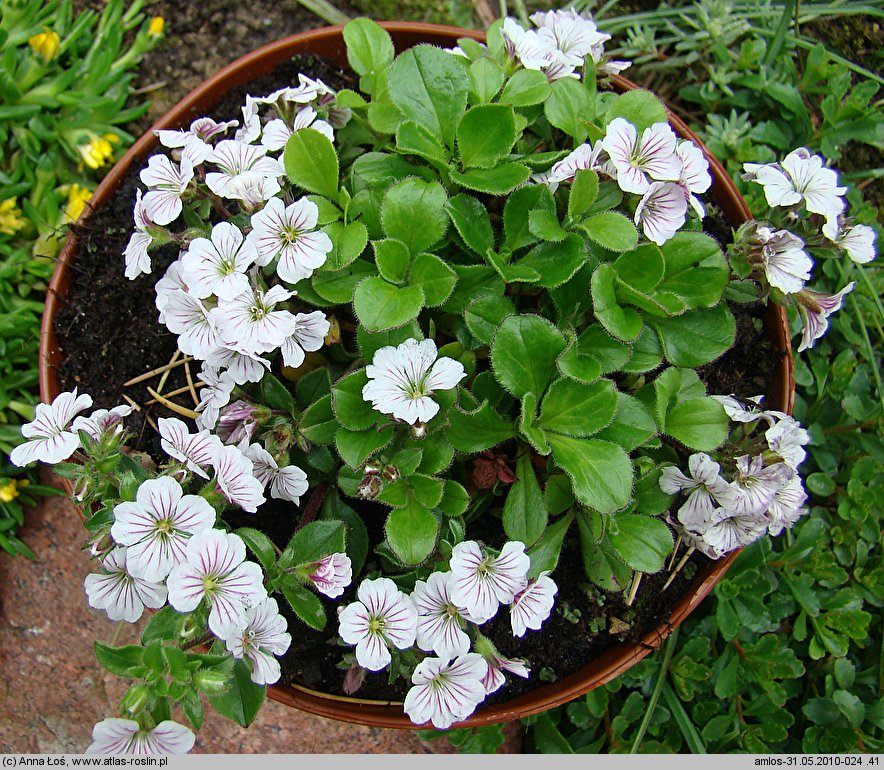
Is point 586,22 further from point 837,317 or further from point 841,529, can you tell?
point 841,529

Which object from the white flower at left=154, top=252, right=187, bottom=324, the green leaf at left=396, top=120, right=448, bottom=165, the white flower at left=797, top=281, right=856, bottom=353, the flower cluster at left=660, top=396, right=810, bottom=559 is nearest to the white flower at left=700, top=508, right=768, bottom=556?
the flower cluster at left=660, top=396, right=810, bottom=559

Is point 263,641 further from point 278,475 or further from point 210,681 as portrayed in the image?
point 278,475

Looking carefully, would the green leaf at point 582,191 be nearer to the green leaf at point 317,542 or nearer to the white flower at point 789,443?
the white flower at point 789,443

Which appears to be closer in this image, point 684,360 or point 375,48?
point 684,360
